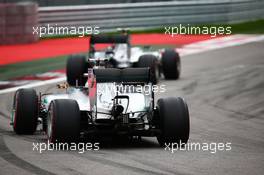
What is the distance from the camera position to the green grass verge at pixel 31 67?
26.6 meters

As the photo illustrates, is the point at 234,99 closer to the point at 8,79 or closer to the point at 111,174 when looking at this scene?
the point at 8,79

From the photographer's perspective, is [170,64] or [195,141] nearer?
[195,141]

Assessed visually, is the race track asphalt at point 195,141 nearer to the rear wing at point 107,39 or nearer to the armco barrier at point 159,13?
the rear wing at point 107,39

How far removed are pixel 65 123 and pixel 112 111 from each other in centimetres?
82

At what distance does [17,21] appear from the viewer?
109 feet

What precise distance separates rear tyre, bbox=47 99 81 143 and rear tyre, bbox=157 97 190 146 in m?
1.25

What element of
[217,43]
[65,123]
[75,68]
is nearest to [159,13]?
[217,43]

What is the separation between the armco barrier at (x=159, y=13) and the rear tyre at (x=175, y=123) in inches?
928

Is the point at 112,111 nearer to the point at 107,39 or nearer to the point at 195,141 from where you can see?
the point at 195,141

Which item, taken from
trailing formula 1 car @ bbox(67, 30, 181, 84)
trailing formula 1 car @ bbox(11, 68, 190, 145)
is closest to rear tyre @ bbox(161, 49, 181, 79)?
trailing formula 1 car @ bbox(67, 30, 181, 84)

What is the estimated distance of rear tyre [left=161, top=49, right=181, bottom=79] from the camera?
2483 centimetres

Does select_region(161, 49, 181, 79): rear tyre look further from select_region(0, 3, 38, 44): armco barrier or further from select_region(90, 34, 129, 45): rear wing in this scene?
select_region(0, 3, 38, 44): armco barrier

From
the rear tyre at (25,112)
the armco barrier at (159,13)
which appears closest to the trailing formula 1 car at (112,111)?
the rear tyre at (25,112)

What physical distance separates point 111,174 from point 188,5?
1098 inches
